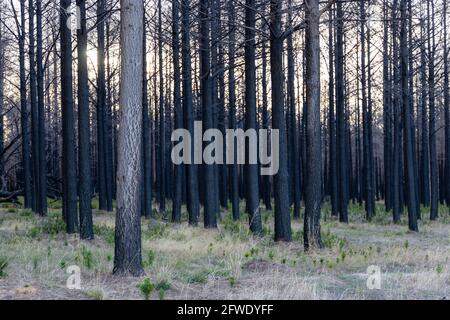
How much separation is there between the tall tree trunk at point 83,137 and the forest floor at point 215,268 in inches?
20.2

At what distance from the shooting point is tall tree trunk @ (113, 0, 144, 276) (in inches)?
328

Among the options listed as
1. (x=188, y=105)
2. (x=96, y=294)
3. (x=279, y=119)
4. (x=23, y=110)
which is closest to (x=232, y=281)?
(x=96, y=294)

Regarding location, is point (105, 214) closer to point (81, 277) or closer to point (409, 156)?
point (409, 156)

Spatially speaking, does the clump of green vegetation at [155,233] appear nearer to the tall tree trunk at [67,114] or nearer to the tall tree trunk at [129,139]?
the tall tree trunk at [67,114]

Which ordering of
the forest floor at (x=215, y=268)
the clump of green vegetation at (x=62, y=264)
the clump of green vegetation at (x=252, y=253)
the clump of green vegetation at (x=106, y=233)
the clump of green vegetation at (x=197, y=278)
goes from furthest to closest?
the clump of green vegetation at (x=106, y=233), the clump of green vegetation at (x=252, y=253), the clump of green vegetation at (x=62, y=264), the clump of green vegetation at (x=197, y=278), the forest floor at (x=215, y=268)

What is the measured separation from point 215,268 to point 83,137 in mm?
5613

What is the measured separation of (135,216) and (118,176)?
668 millimetres

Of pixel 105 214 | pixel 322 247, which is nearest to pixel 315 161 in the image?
pixel 322 247

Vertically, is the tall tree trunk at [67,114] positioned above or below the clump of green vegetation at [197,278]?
above

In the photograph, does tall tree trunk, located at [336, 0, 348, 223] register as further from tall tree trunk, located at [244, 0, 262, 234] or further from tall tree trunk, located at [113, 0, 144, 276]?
tall tree trunk, located at [113, 0, 144, 276]

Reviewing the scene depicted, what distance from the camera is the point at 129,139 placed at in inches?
329

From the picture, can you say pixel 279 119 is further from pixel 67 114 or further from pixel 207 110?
pixel 67 114

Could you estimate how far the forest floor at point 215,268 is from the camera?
7348 millimetres

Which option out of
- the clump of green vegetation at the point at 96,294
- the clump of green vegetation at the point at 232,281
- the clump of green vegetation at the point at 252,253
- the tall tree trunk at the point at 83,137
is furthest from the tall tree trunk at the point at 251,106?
the clump of green vegetation at the point at 96,294
